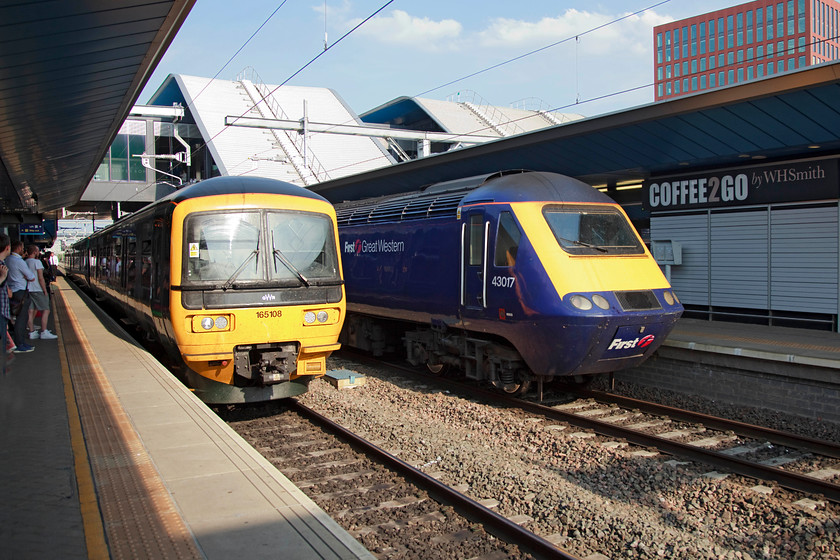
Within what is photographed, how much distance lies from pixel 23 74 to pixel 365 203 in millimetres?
7421

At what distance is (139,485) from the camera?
15.9 feet

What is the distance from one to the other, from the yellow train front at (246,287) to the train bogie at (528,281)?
202 centimetres

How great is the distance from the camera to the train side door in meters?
9.28

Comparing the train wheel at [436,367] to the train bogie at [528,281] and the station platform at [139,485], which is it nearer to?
the train bogie at [528,281]

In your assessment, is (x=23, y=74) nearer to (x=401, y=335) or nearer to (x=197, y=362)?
(x=197, y=362)

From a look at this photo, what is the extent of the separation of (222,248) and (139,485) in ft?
12.8

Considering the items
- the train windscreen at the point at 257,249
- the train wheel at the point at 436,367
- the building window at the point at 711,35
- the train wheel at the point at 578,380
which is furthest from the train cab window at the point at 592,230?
the building window at the point at 711,35

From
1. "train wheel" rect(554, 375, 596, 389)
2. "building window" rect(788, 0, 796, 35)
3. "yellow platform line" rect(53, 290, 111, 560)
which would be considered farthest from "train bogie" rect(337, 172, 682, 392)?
"building window" rect(788, 0, 796, 35)

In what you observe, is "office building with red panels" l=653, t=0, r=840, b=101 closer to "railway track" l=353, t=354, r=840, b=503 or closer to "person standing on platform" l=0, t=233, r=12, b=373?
"railway track" l=353, t=354, r=840, b=503

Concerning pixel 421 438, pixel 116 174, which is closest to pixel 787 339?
pixel 421 438

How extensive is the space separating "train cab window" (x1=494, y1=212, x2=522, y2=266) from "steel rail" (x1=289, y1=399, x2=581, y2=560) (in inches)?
122

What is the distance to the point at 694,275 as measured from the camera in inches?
531

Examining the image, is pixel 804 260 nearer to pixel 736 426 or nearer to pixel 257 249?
pixel 736 426

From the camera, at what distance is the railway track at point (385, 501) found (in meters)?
4.94
